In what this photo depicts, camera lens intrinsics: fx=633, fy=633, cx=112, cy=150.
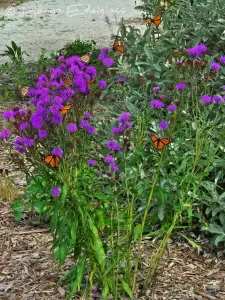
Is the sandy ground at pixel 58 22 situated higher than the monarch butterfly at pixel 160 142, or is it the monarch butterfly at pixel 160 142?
the monarch butterfly at pixel 160 142

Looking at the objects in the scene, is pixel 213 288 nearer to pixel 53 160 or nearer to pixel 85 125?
pixel 85 125

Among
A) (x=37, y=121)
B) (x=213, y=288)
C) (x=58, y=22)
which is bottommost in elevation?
(x=58, y=22)

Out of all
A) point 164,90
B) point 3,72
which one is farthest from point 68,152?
point 3,72

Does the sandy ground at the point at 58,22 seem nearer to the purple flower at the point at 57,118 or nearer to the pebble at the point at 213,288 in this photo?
the pebble at the point at 213,288

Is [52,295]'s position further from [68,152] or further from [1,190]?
[1,190]

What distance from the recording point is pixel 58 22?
11906mm

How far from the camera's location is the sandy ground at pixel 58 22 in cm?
1043

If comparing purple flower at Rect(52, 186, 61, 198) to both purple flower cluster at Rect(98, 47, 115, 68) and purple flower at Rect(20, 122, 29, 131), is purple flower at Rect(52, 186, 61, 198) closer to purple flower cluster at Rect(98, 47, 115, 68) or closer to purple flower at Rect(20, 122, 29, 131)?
purple flower at Rect(20, 122, 29, 131)

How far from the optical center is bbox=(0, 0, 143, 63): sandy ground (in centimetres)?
1043

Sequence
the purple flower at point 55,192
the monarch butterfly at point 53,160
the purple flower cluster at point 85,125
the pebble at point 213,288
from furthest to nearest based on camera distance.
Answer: the pebble at point 213,288, the purple flower cluster at point 85,125, the purple flower at point 55,192, the monarch butterfly at point 53,160

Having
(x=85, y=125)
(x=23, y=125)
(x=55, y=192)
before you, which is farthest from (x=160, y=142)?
(x=23, y=125)

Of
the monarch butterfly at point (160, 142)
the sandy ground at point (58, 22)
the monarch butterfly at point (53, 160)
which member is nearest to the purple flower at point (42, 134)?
the monarch butterfly at point (53, 160)

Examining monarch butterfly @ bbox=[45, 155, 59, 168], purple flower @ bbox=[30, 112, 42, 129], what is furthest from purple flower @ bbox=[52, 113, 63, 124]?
monarch butterfly @ bbox=[45, 155, 59, 168]

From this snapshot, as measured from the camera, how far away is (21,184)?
500 centimetres
